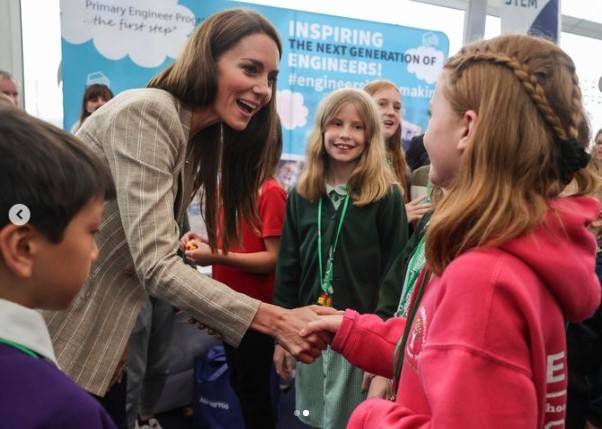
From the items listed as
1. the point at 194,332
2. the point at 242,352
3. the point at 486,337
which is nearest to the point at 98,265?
the point at 486,337

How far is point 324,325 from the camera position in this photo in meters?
1.43

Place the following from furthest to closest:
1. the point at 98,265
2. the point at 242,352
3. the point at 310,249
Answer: the point at 242,352 → the point at 310,249 → the point at 98,265

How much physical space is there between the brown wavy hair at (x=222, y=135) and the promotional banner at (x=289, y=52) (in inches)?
66.9

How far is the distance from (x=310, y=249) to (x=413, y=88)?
8.04ft

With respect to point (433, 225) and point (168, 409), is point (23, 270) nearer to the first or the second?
point (433, 225)

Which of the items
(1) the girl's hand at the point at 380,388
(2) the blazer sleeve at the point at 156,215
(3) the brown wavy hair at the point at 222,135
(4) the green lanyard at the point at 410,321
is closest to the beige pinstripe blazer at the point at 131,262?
(2) the blazer sleeve at the point at 156,215

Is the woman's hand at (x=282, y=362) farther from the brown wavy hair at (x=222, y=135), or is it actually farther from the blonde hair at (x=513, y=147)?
the blonde hair at (x=513, y=147)

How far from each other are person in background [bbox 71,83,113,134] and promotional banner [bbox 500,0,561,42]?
2309 mm

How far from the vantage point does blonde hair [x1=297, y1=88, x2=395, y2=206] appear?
2.21 m

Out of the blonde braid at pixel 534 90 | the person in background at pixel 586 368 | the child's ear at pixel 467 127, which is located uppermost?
the blonde braid at pixel 534 90

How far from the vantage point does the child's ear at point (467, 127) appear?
0.93 metres

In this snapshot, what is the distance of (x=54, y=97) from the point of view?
3.31 meters

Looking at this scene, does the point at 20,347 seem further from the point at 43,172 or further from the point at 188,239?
the point at 188,239

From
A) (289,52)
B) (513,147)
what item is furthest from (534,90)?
(289,52)
